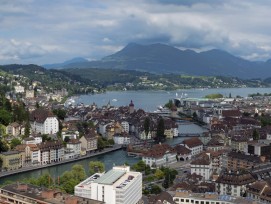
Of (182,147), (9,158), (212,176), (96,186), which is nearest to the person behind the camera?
(96,186)

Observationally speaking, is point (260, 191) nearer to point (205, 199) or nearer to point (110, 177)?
point (205, 199)

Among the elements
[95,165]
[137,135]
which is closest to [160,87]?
[137,135]

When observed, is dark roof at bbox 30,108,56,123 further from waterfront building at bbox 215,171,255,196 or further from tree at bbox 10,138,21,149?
waterfront building at bbox 215,171,255,196

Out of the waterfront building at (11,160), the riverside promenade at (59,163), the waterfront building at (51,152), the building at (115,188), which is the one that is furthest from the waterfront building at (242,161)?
the waterfront building at (11,160)

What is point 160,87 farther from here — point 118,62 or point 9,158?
point 118,62

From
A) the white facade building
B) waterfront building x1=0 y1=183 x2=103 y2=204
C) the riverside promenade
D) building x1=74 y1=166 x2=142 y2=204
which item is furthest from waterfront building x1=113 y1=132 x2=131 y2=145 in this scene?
waterfront building x1=0 y1=183 x2=103 y2=204

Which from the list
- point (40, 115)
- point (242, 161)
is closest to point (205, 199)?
point (242, 161)
